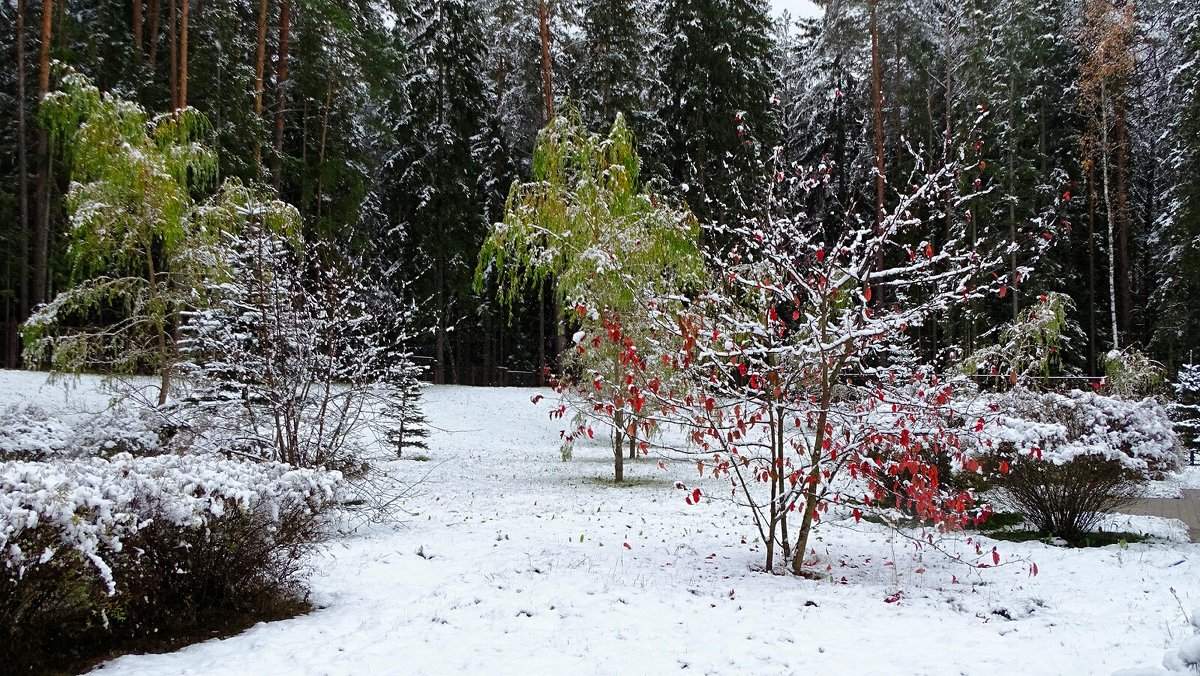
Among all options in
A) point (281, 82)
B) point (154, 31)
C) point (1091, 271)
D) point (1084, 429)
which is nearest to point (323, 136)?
point (281, 82)

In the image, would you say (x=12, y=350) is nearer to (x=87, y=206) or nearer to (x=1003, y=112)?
(x=87, y=206)

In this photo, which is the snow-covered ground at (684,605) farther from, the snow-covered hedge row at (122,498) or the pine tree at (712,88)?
the pine tree at (712,88)

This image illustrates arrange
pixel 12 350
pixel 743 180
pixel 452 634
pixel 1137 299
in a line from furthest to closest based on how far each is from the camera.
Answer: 1. pixel 1137 299
2. pixel 743 180
3. pixel 12 350
4. pixel 452 634

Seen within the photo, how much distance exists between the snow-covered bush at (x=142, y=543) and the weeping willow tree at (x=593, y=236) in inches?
217

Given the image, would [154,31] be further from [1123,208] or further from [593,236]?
[1123,208]

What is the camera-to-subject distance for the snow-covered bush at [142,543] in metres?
3.27

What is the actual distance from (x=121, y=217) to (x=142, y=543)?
9.61m

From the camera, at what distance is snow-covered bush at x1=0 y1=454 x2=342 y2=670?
327 cm

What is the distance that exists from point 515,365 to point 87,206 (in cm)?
1842

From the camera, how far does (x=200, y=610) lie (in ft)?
14.0

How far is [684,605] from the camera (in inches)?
193

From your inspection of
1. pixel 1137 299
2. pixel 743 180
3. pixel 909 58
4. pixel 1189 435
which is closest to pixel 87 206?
pixel 743 180

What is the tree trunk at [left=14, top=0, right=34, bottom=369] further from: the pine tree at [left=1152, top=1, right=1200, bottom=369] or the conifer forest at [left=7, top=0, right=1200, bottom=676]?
the pine tree at [left=1152, top=1, right=1200, bottom=369]

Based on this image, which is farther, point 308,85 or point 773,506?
point 308,85
